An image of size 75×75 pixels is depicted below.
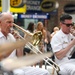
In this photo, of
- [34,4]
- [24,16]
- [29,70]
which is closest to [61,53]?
[29,70]

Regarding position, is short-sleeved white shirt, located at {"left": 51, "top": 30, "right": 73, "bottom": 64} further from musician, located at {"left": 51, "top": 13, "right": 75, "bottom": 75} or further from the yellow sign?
the yellow sign

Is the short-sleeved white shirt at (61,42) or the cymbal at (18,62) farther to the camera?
the short-sleeved white shirt at (61,42)

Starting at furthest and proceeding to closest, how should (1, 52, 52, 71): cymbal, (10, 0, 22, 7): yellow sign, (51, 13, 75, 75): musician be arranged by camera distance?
1. (10, 0, 22, 7): yellow sign
2. (51, 13, 75, 75): musician
3. (1, 52, 52, 71): cymbal

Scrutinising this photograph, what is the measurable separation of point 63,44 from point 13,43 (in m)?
3.30

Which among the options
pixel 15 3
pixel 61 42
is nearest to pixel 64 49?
pixel 61 42

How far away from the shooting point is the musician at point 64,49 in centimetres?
372

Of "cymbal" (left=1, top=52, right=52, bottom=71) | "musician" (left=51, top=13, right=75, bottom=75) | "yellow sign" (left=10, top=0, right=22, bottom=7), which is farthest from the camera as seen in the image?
"yellow sign" (left=10, top=0, right=22, bottom=7)

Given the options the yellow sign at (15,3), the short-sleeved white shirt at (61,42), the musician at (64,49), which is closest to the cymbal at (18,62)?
the musician at (64,49)

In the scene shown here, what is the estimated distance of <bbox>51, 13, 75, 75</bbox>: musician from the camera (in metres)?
3.72

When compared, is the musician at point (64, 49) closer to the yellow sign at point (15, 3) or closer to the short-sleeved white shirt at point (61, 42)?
the short-sleeved white shirt at point (61, 42)

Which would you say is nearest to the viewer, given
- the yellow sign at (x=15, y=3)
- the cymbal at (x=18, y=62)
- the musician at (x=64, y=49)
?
the cymbal at (x=18, y=62)

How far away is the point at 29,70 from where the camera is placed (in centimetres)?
326

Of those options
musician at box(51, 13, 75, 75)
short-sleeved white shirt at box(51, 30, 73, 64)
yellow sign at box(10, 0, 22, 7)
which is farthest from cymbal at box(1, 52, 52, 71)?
yellow sign at box(10, 0, 22, 7)

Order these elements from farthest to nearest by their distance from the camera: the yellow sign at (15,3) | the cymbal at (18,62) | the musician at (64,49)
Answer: the yellow sign at (15,3)
the musician at (64,49)
the cymbal at (18,62)
